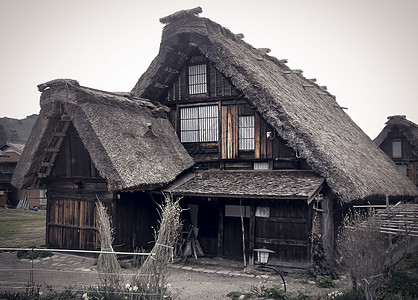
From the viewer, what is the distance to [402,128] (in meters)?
25.2

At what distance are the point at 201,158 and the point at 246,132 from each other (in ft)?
6.67

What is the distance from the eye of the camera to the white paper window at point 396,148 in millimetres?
25852

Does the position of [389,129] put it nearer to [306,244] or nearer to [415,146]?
[415,146]

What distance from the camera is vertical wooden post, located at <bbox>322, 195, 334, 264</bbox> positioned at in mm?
11634

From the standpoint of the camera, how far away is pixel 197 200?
1345cm

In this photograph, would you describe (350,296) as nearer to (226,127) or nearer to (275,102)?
(275,102)

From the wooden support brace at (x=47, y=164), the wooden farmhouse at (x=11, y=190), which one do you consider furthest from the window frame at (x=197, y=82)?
the wooden farmhouse at (x=11, y=190)

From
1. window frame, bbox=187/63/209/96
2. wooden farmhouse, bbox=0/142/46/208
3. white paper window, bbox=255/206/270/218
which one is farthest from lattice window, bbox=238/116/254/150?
wooden farmhouse, bbox=0/142/46/208

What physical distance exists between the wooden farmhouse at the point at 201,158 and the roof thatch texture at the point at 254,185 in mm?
39

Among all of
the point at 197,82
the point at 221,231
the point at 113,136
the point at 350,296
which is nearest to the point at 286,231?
the point at 221,231

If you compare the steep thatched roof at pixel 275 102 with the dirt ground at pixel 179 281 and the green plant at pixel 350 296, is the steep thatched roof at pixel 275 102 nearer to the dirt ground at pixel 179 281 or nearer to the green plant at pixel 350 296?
the dirt ground at pixel 179 281

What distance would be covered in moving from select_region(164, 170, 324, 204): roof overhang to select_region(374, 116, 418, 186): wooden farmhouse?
51.2 ft

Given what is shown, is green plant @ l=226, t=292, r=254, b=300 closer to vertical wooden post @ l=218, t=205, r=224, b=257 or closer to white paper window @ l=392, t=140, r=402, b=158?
vertical wooden post @ l=218, t=205, r=224, b=257

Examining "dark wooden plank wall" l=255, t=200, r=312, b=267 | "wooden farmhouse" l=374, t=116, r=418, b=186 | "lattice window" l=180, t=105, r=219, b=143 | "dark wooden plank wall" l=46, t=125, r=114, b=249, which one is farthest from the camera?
"wooden farmhouse" l=374, t=116, r=418, b=186
